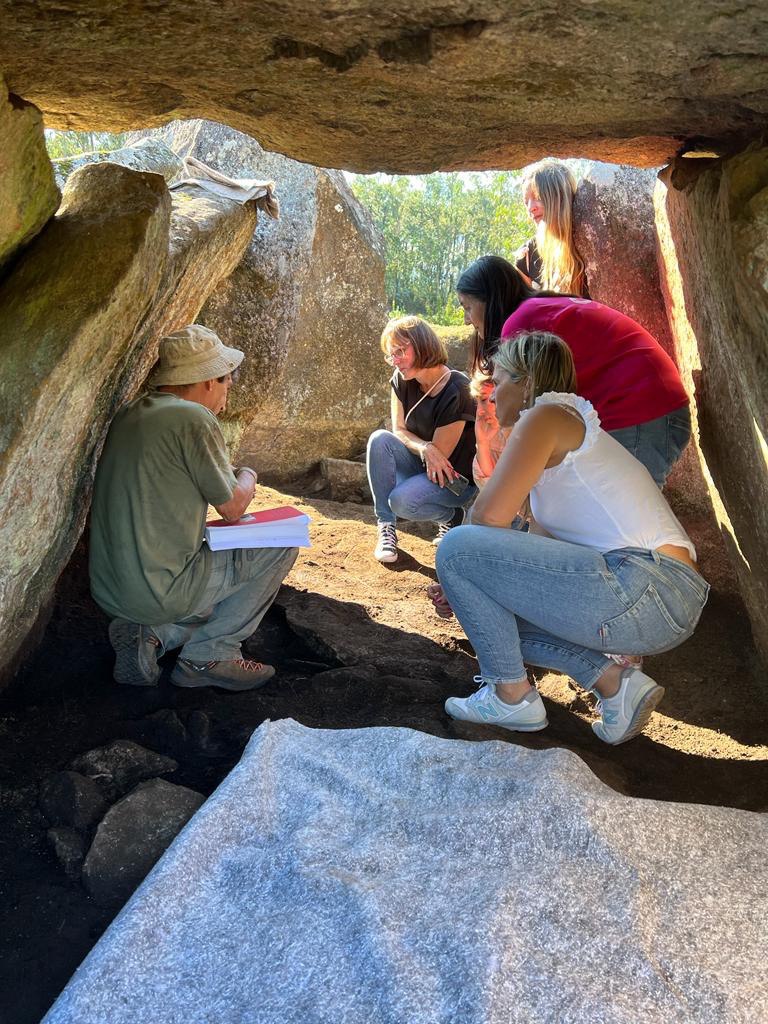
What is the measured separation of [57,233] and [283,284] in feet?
11.5

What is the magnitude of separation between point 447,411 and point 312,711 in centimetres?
224

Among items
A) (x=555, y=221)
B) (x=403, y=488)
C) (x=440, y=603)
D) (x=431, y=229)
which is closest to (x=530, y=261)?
(x=555, y=221)

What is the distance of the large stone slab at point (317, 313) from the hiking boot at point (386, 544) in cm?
203

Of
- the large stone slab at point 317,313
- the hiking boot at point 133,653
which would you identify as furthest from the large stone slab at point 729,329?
the large stone slab at point 317,313

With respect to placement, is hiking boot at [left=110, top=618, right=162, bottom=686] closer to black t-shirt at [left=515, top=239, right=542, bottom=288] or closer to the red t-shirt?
the red t-shirt

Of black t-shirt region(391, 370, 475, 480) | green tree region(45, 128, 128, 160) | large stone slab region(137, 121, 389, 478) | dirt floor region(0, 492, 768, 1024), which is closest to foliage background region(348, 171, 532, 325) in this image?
green tree region(45, 128, 128, 160)

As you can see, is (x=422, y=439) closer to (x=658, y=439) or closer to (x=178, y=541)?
(x=658, y=439)

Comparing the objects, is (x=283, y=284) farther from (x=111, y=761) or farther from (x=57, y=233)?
(x=111, y=761)

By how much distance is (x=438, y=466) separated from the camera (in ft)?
17.3

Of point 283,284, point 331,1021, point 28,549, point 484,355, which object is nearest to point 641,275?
point 484,355

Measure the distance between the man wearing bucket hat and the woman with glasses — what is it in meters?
1.67

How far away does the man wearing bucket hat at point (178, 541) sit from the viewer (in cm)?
354

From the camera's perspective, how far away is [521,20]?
2.55 meters

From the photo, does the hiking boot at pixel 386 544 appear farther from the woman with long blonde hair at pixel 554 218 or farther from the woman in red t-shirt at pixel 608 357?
the woman in red t-shirt at pixel 608 357
